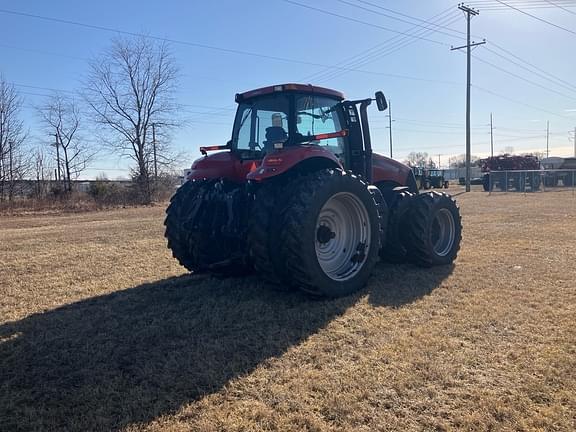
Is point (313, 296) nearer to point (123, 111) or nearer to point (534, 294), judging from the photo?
point (534, 294)

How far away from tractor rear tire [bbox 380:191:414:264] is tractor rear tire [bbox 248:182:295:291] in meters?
2.35

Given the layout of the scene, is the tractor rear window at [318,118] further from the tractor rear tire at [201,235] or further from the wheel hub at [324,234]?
the tractor rear tire at [201,235]

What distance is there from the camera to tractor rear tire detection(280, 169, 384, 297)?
486 cm

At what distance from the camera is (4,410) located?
2973 mm

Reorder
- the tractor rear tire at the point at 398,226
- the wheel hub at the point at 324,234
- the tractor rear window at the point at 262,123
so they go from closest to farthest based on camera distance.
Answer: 1. the wheel hub at the point at 324,234
2. the tractor rear window at the point at 262,123
3. the tractor rear tire at the point at 398,226

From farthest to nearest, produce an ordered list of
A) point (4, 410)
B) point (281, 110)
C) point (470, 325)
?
point (281, 110) → point (470, 325) → point (4, 410)

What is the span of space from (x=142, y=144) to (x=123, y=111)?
3137 mm

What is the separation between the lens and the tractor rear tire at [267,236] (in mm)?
4875

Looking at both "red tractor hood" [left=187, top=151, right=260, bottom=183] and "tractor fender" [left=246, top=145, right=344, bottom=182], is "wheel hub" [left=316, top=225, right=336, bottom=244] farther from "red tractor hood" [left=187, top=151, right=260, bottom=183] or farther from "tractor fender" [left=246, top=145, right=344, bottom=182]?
"red tractor hood" [left=187, top=151, right=260, bottom=183]

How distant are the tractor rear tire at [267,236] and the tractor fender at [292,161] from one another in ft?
0.91

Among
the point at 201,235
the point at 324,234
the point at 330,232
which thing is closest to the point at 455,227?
the point at 330,232

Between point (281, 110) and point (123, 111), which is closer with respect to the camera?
point (281, 110)

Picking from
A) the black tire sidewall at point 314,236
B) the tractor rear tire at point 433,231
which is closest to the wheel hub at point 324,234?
the black tire sidewall at point 314,236

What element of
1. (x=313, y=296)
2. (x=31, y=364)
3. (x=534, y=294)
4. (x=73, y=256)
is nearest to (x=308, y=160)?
(x=313, y=296)
